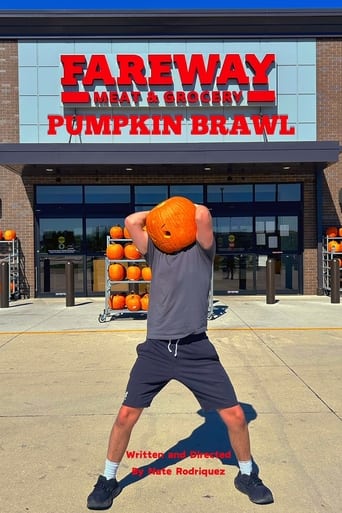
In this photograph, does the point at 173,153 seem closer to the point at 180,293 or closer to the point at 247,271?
the point at 247,271

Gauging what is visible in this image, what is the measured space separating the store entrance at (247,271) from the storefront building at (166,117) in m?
0.05

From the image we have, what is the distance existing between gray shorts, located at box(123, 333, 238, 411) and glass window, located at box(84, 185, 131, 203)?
13.2 meters

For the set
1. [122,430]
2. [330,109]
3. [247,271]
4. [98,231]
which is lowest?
[122,430]

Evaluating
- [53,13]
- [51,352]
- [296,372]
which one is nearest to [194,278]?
[296,372]

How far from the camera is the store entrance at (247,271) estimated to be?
16000 millimetres

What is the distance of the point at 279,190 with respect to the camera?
1612 centimetres

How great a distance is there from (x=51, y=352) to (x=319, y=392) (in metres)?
4.09

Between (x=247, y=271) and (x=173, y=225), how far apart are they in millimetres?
13331

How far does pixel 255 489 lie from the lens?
313 cm

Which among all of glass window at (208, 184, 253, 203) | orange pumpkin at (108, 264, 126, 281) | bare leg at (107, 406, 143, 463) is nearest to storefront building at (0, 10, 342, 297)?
glass window at (208, 184, 253, 203)

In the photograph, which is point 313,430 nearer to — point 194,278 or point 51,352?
point 194,278

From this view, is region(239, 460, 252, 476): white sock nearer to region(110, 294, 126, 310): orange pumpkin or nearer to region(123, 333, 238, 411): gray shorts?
region(123, 333, 238, 411): gray shorts

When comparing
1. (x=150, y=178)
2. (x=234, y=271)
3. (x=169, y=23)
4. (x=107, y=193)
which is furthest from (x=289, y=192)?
(x=169, y=23)

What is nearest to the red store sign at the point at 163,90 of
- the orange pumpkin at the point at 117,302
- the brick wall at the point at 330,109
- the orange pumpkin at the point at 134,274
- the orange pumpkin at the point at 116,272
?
the brick wall at the point at 330,109
